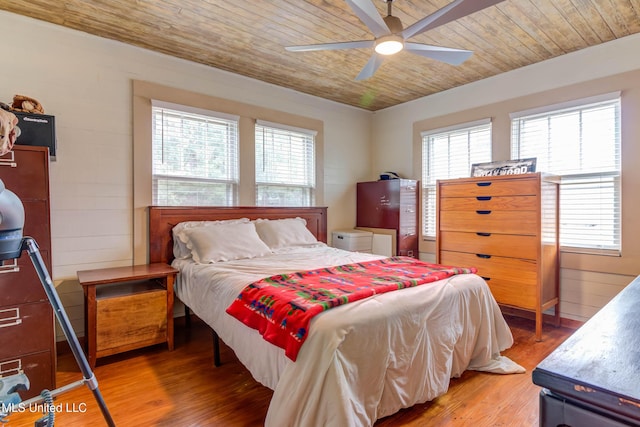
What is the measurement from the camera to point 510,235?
9.90 ft

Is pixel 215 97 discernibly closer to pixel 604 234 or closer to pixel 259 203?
pixel 259 203

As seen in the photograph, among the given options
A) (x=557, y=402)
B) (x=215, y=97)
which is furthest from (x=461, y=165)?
(x=557, y=402)

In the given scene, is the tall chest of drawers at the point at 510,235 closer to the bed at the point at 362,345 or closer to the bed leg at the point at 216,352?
the bed at the point at 362,345

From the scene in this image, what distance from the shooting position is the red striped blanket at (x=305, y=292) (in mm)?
1551

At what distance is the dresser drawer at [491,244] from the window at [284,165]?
5.73 feet

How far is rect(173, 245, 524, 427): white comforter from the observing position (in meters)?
1.43

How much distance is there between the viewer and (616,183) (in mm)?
2916

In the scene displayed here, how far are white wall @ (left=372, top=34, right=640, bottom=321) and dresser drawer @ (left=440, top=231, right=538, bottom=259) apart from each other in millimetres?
612

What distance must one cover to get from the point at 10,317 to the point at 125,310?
2.04 feet

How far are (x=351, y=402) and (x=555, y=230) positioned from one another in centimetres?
274

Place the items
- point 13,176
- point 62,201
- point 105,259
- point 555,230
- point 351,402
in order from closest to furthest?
point 351,402, point 13,176, point 62,201, point 105,259, point 555,230

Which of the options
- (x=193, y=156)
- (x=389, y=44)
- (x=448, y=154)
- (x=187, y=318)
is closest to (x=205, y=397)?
(x=187, y=318)

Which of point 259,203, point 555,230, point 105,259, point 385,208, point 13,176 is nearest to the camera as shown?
point 13,176

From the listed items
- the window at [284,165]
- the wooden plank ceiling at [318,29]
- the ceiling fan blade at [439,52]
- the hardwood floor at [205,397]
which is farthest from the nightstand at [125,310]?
the ceiling fan blade at [439,52]
